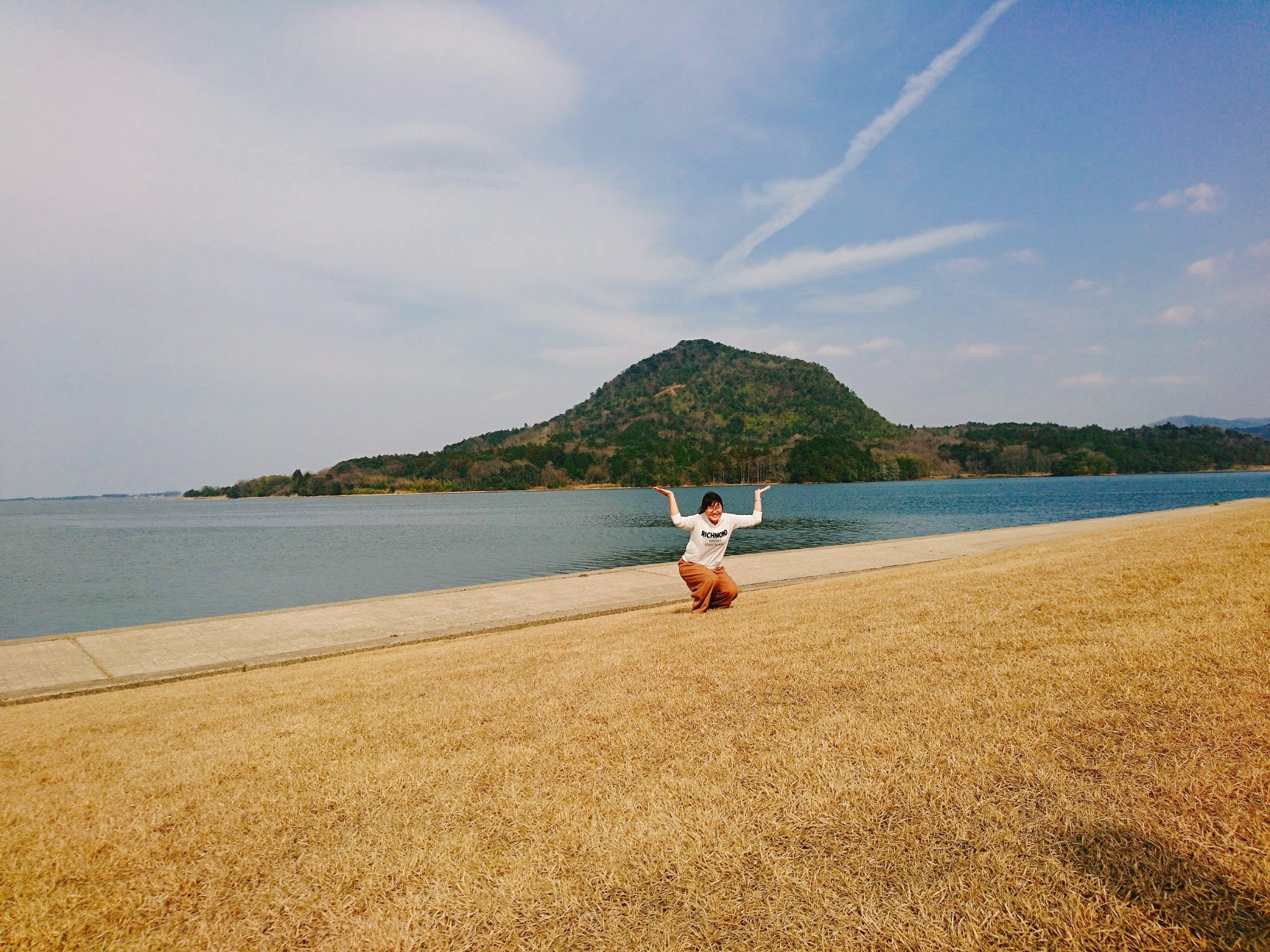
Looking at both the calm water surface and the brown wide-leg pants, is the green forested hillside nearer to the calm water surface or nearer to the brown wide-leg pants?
the calm water surface

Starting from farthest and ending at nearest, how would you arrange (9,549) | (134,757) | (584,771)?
(9,549) → (134,757) → (584,771)

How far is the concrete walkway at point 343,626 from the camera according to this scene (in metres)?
10.2

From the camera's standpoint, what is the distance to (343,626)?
13.3 meters

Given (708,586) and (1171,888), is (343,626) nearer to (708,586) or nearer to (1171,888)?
(708,586)

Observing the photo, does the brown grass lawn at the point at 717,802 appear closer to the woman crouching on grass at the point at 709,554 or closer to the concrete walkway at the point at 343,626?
the woman crouching on grass at the point at 709,554

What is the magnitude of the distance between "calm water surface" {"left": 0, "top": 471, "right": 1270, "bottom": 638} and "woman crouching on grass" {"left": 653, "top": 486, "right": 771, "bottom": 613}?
64.9ft

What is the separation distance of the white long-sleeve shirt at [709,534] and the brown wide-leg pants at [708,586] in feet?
0.32

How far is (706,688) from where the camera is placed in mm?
5363

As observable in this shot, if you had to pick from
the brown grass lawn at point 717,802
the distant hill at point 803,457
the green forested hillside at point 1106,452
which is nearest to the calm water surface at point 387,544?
the brown grass lawn at point 717,802

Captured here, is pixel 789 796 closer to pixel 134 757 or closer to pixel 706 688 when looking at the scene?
pixel 706 688

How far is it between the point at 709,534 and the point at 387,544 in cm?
4367

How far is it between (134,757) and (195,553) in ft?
160

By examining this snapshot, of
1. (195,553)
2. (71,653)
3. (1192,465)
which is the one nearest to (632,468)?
(195,553)

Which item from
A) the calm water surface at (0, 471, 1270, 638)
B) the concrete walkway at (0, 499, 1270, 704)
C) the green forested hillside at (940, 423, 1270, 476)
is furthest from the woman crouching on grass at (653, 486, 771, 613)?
the green forested hillside at (940, 423, 1270, 476)
